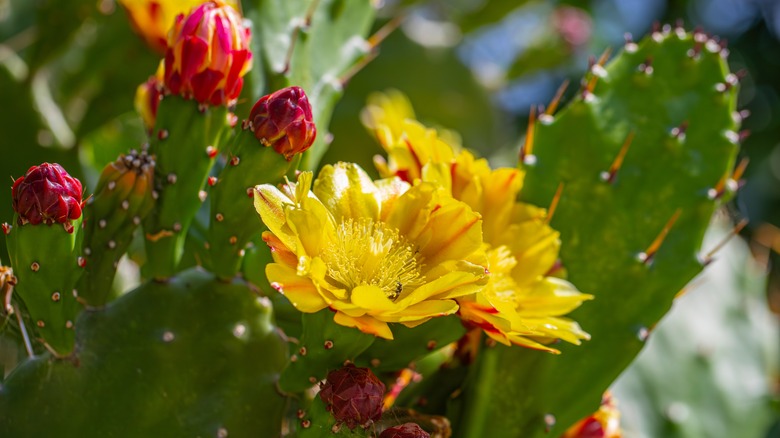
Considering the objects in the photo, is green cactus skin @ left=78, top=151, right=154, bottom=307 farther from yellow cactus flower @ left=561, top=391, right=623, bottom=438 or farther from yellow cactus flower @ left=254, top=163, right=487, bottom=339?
yellow cactus flower @ left=561, top=391, right=623, bottom=438

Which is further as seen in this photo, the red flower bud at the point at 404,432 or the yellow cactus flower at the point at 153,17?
the yellow cactus flower at the point at 153,17

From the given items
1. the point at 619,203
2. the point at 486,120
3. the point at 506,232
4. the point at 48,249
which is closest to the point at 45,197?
the point at 48,249

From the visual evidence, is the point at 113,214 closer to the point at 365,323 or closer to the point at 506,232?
the point at 365,323

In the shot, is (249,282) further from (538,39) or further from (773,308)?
(538,39)

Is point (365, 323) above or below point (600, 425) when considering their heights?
above

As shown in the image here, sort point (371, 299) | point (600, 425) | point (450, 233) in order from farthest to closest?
point (600, 425), point (450, 233), point (371, 299)

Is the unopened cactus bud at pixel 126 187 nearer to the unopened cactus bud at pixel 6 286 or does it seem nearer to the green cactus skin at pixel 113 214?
the green cactus skin at pixel 113 214

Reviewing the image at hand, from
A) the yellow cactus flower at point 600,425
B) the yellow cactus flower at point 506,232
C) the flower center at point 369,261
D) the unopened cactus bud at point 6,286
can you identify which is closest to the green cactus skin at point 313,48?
the yellow cactus flower at point 506,232
